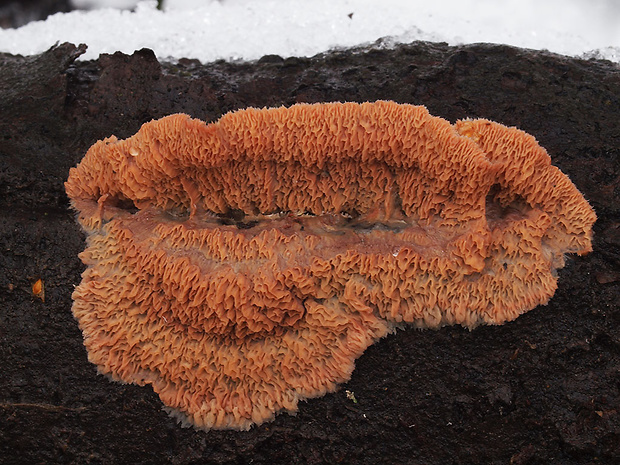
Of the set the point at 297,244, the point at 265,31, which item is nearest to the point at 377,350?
the point at 297,244

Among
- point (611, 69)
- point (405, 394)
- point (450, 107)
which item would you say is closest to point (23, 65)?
point (450, 107)

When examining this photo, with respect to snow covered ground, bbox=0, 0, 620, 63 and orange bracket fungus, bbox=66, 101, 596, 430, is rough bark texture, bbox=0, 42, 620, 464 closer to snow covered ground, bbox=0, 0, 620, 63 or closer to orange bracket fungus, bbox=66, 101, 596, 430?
orange bracket fungus, bbox=66, 101, 596, 430

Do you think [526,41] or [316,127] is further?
[526,41]

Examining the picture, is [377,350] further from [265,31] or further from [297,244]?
[265,31]

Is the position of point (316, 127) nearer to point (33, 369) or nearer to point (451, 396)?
point (451, 396)

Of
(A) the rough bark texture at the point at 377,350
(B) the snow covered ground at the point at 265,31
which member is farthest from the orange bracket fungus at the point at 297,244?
(B) the snow covered ground at the point at 265,31
